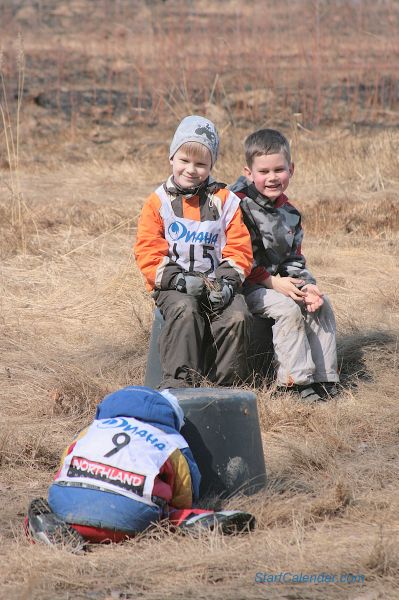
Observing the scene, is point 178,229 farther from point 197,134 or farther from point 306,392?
point 306,392

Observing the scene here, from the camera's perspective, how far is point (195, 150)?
5.12m

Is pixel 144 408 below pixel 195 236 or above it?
below

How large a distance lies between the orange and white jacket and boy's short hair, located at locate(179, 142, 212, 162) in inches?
6.7

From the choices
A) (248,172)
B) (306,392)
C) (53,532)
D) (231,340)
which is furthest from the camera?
(248,172)

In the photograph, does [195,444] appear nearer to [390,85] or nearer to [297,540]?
[297,540]

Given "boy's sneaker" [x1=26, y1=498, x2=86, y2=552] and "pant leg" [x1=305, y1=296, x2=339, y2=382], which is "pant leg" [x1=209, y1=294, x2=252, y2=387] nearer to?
"pant leg" [x1=305, y1=296, x2=339, y2=382]

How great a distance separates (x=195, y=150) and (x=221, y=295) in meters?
0.77

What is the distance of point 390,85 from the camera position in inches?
679

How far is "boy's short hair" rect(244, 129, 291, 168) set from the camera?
17.8ft

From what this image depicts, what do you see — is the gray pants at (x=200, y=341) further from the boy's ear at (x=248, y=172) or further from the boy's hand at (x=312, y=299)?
the boy's ear at (x=248, y=172)

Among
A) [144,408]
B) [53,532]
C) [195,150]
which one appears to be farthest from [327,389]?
[53,532]

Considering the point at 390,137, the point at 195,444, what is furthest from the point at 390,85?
the point at 195,444

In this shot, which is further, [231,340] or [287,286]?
[287,286]

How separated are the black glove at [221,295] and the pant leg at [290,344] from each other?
0.36 m
